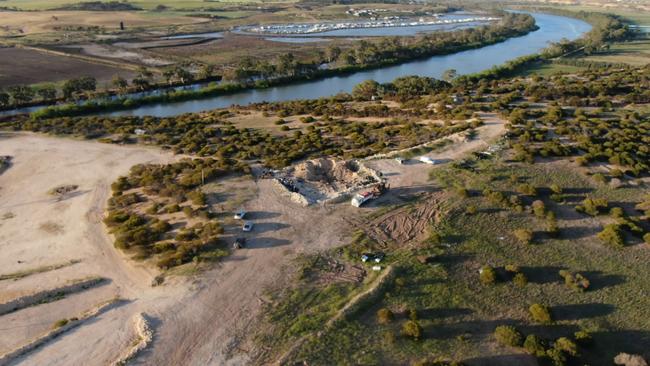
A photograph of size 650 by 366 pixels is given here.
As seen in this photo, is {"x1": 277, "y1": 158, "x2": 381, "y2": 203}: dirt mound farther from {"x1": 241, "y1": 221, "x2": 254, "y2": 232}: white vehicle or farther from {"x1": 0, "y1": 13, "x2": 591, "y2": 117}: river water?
{"x1": 0, "y1": 13, "x2": 591, "y2": 117}: river water

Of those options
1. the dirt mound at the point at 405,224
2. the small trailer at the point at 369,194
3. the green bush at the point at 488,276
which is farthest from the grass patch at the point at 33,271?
the green bush at the point at 488,276

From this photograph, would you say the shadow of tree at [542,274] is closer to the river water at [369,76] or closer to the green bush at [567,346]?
the green bush at [567,346]

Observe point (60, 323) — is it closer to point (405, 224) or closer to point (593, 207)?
point (405, 224)

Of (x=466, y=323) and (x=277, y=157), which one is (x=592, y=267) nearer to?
(x=466, y=323)

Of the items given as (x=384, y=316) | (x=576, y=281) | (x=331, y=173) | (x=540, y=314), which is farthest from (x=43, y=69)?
(x=576, y=281)

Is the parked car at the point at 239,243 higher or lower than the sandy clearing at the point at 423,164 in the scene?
lower

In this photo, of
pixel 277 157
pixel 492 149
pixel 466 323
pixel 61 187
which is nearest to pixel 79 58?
pixel 61 187
